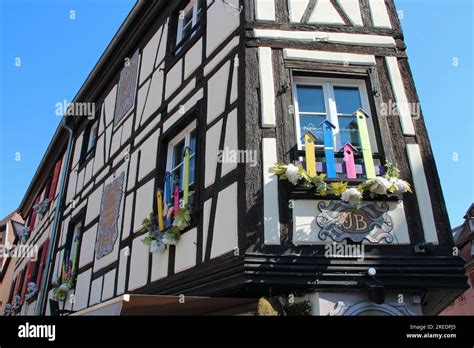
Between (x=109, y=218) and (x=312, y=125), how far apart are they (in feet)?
13.8

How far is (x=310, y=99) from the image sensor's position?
520 centimetres

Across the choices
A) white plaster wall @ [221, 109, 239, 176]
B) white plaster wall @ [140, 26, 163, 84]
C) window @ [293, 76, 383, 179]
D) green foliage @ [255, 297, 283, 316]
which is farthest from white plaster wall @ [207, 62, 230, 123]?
white plaster wall @ [140, 26, 163, 84]

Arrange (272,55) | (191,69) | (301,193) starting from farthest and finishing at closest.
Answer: (191,69), (272,55), (301,193)

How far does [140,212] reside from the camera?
6672 mm

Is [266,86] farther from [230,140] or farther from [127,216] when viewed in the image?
[127,216]

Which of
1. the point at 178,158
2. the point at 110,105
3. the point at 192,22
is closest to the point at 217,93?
the point at 178,158

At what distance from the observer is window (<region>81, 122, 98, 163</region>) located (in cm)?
1039

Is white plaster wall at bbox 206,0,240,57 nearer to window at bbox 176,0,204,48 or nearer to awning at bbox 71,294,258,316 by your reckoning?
window at bbox 176,0,204,48

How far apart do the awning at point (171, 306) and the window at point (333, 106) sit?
1738 mm

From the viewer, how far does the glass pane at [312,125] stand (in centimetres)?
490

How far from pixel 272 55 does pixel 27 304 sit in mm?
9224
